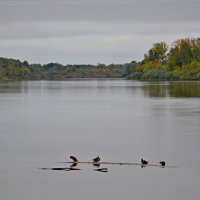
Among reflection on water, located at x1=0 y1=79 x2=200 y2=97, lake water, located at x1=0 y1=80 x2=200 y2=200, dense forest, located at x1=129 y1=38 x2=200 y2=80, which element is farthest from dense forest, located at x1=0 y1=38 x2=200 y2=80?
lake water, located at x1=0 y1=80 x2=200 y2=200

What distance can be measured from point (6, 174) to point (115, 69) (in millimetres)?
137634

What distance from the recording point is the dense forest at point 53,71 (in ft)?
426

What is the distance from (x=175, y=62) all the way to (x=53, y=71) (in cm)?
5313

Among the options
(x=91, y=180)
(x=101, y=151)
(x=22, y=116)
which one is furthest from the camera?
(x=22, y=116)

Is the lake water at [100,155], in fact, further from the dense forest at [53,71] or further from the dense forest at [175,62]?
the dense forest at [53,71]

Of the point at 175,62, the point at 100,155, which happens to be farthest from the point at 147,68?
the point at 100,155

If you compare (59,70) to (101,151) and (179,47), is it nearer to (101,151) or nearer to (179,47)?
(179,47)

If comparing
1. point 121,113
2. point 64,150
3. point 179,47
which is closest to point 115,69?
point 179,47

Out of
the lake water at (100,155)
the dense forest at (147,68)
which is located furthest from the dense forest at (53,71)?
the lake water at (100,155)

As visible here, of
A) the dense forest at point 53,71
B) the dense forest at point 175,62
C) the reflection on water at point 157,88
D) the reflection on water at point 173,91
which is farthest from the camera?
the dense forest at point 53,71

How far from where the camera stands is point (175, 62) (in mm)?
91750

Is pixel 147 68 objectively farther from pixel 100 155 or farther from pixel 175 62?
pixel 100 155

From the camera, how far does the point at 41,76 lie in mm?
136875

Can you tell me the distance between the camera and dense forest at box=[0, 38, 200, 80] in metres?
88.6
